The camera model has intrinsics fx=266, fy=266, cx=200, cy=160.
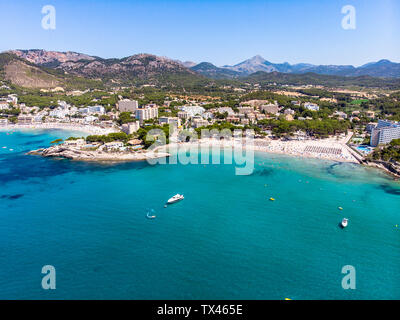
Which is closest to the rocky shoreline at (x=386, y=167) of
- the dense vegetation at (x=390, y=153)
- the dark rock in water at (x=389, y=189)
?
the dense vegetation at (x=390, y=153)

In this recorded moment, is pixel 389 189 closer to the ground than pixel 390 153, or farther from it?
closer to the ground

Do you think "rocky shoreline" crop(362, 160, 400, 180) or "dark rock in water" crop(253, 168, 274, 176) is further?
"dark rock in water" crop(253, 168, 274, 176)

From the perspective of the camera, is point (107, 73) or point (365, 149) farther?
Answer: point (107, 73)

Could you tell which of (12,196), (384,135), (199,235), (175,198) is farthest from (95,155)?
(384,135)

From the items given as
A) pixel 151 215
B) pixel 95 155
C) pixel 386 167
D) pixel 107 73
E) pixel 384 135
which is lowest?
pixel 151 215

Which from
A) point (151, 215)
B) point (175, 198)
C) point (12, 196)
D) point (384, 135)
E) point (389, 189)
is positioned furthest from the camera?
point (384, 135)

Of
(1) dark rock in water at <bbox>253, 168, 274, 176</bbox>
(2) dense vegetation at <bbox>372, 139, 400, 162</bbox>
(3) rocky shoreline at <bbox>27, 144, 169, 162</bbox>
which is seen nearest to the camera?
(1) dark rock in water at <bbox>253, 168, 274, 176</bbox>

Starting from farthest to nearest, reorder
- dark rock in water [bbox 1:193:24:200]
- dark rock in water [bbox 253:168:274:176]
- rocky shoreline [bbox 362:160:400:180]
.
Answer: dark rock in water [bbox 253:168:274:176] < rocky shoreline [bbox 362:160:400:180] < dark rock in water [bbox 1:193:24:200]

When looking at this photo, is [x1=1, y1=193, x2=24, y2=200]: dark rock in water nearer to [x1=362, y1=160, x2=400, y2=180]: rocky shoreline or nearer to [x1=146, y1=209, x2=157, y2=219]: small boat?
[x1=146, y1=209, x2=157, y2=219]: small boat

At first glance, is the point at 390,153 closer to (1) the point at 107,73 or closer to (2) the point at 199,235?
(2) the point at 199,235

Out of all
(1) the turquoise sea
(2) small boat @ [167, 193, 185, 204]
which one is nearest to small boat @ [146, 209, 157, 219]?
(1) the turquoise sea

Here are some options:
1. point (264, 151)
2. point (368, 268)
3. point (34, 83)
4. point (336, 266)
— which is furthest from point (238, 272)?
point (34, 83)
